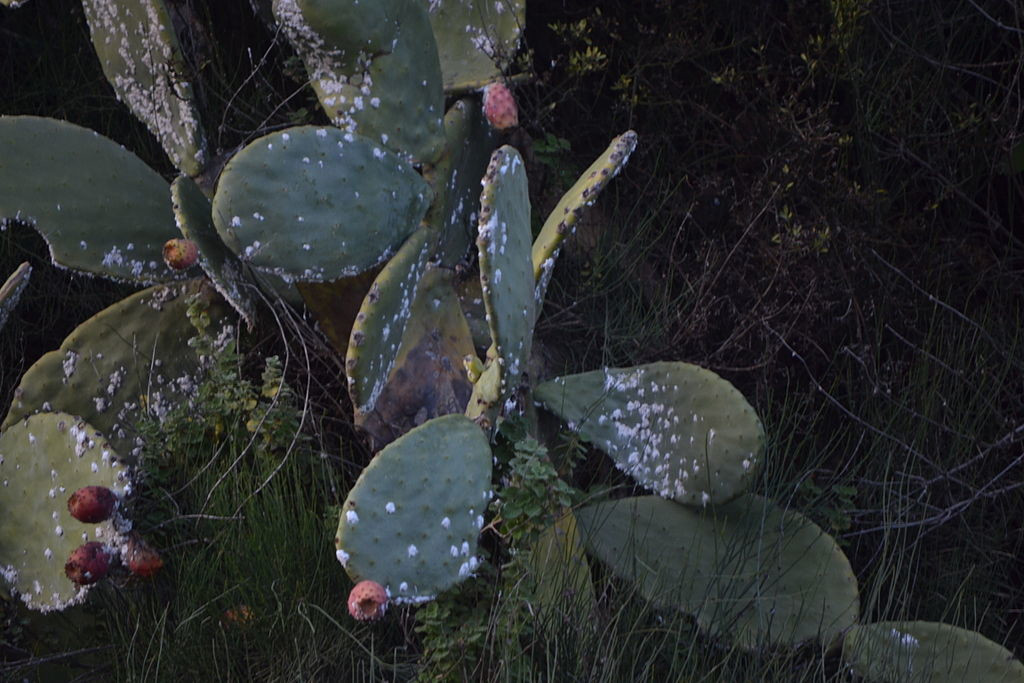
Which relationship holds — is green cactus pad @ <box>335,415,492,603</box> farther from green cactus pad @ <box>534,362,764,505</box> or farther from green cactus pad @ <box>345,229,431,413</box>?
green cactus pad @ <box>534,362,764,505</box>

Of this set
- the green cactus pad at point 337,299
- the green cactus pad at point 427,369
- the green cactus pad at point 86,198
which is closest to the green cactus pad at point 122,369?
the green cactus pad at point 86,198

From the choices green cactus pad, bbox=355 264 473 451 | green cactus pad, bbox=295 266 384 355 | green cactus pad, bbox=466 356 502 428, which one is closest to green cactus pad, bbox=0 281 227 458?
green cactus pad, bbox=295 266 384 355

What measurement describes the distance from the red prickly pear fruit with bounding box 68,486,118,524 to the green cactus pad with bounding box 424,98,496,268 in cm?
72

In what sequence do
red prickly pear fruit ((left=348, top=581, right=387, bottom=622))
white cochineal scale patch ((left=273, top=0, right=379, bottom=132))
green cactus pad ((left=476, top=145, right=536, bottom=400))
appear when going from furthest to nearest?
white cochineal scale patch ((left=273, top=0, right=379, bottom=132))
green cactus pad ((left=476, top=145, right=536, bottom=400))
red prickly pear fruit ((left=348, top=581, right=387, bottom=622))

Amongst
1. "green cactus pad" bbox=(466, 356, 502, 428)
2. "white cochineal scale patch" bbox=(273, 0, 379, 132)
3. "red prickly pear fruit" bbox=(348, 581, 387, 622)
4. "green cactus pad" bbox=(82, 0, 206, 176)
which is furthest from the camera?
"green cactus pad" bbox=(82, 0, 206, 176)

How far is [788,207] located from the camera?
253 cm

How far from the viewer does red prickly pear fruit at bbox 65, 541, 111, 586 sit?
1716 millimetres

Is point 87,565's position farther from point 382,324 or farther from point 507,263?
point 507,263

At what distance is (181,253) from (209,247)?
71mm

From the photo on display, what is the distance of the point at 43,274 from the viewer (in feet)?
8.07

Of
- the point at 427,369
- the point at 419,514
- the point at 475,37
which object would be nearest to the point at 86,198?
the point at 427,369

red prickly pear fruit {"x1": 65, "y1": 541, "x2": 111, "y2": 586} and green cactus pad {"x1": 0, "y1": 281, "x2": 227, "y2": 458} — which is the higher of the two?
green cactus pad {"x1": 0, "y1": 281, "x2": 227, "y2": 458}

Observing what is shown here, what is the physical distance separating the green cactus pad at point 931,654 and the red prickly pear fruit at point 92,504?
1.24 m

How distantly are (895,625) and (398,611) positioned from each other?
0.85m
